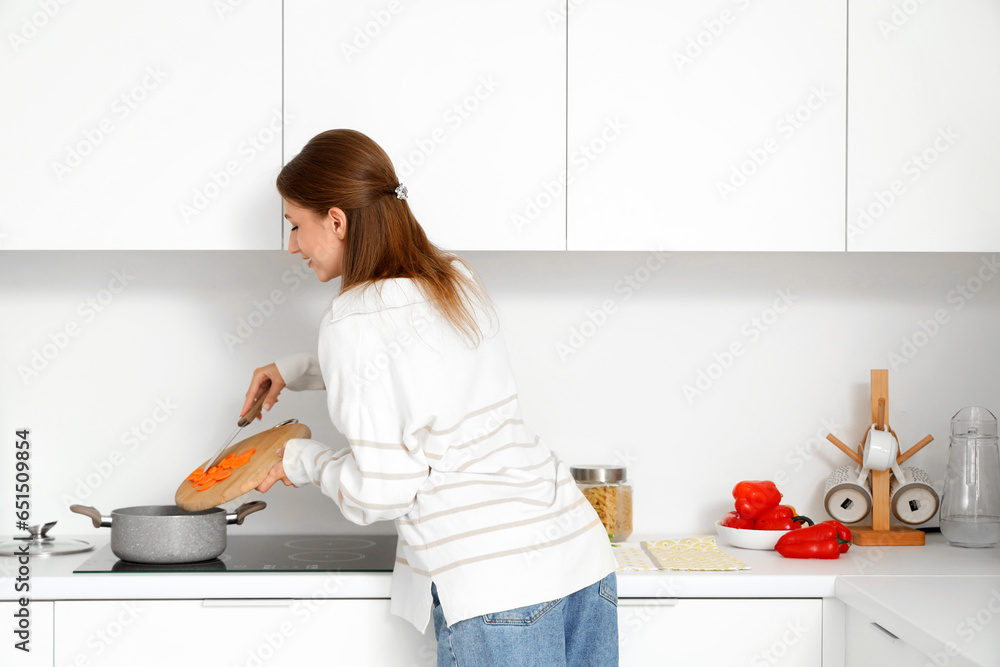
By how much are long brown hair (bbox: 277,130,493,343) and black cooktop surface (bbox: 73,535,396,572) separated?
21.6 inches

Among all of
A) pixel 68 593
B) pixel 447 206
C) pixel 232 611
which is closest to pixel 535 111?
pixel 447 206

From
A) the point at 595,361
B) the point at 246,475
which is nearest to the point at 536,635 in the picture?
the point at 246,475

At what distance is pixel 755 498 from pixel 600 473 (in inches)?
12.4

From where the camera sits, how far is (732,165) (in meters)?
1.69

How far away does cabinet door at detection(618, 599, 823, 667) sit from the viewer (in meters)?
1.57

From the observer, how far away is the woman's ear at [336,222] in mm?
1385

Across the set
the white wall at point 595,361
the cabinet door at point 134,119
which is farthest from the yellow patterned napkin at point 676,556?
the cabinet door at point 134,119

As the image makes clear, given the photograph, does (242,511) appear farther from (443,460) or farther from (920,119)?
(920,119)

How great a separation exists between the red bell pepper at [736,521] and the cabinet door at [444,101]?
2.33 ft

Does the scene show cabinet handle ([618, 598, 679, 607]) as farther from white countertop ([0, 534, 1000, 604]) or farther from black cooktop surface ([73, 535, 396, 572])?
black cooktop surface ([73, 535, 396, 572])

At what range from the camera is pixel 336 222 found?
139 centimetres

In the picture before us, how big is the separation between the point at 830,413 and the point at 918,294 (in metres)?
0.33

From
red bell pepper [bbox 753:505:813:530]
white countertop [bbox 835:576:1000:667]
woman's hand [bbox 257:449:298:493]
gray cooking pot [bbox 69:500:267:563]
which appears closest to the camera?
white countertop [bbox 835:576:1000:667]

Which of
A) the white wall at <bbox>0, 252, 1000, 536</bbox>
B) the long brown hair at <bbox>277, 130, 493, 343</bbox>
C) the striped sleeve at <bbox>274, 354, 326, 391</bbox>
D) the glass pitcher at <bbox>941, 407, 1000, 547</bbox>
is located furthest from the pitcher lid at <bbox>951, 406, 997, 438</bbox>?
the striped sleeve at <bbox>274, 354, 326, 391</bbox>
